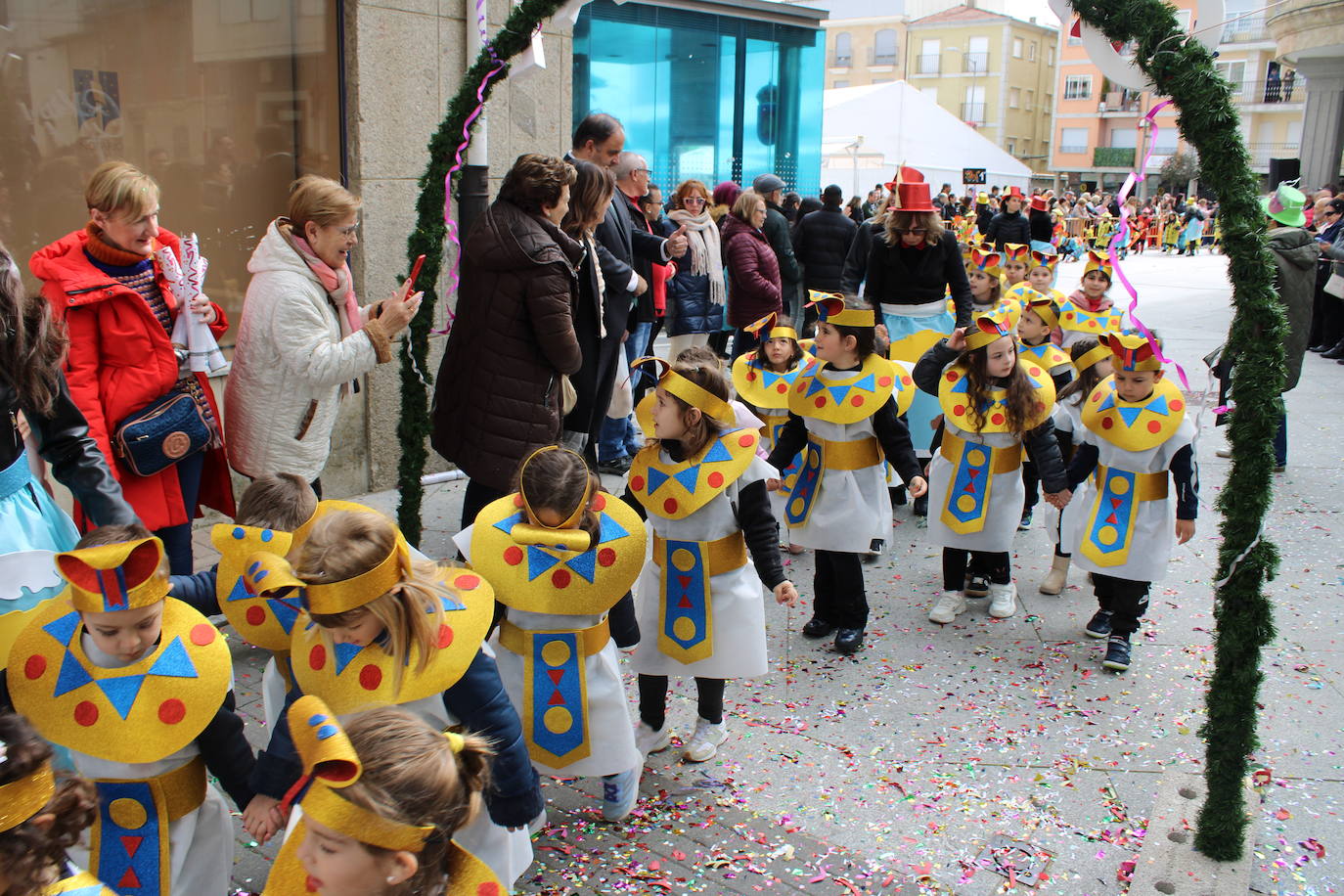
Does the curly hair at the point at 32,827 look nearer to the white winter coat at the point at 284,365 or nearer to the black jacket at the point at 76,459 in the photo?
the black jacket at the point at 76,459

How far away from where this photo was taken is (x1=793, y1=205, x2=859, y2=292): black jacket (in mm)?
10680

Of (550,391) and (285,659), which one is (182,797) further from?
(550,391)

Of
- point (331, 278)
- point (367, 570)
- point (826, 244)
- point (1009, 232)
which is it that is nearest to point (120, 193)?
point (331, 278)

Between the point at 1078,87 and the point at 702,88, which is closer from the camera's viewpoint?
the point at 702,88

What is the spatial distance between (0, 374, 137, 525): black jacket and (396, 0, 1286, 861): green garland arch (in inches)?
118

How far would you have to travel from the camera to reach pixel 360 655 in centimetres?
248

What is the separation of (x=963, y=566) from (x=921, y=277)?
220cm

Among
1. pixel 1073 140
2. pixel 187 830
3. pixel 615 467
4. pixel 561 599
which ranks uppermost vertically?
pixel 1073 140

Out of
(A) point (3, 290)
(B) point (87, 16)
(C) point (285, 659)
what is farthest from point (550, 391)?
(B) point (87, 16)

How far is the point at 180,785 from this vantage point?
8.26 ft

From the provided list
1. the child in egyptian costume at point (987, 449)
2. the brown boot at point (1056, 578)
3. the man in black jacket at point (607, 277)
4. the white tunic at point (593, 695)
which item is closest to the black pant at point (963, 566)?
the child in egyptian costume at point (987, 449)

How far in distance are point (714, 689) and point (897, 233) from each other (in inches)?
150

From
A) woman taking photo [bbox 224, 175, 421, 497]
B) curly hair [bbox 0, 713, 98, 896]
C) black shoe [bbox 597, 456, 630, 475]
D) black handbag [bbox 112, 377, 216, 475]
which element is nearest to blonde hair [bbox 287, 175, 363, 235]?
woman taking photo [bbox 224, 175, 421, 497]

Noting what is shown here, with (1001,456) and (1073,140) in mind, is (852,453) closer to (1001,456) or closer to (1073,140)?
(1001,456)
